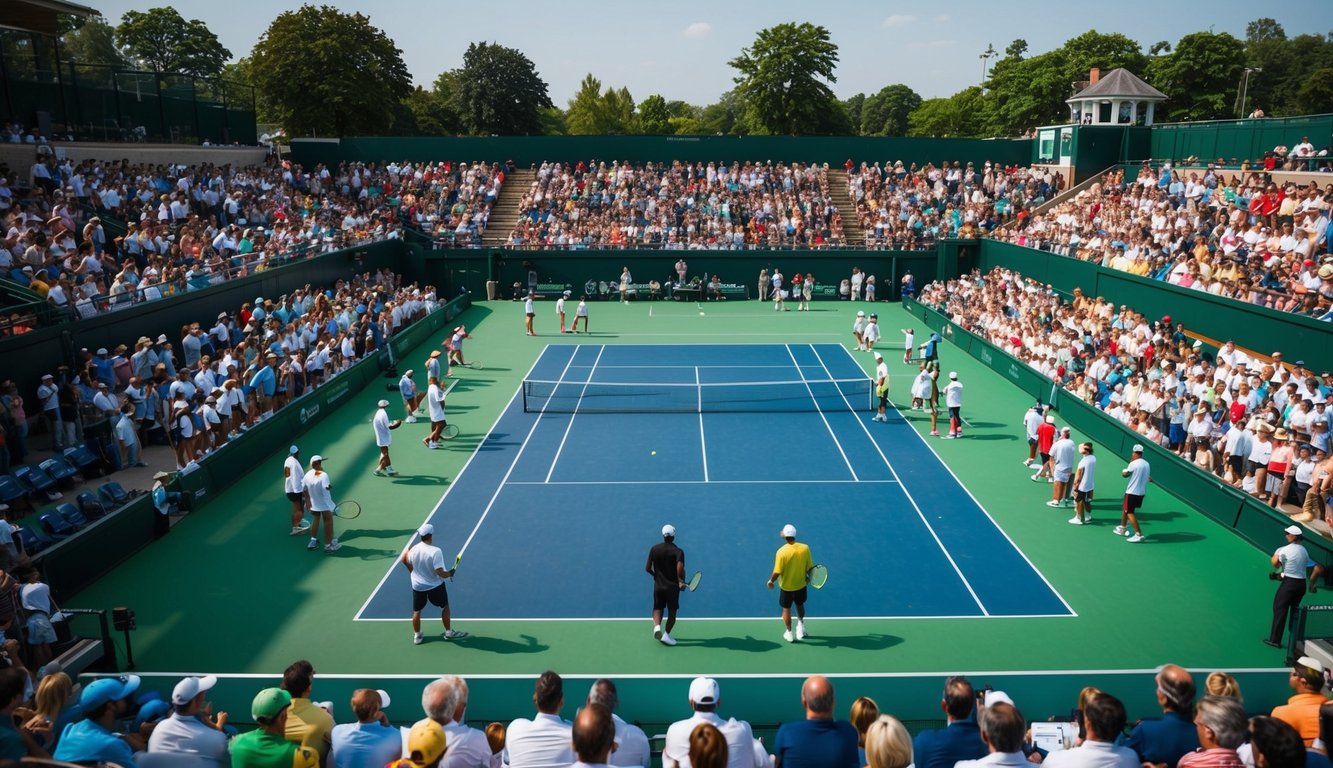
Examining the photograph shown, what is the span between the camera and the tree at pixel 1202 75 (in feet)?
228

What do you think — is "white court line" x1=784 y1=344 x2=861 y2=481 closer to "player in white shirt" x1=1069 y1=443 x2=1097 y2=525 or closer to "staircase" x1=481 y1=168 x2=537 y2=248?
"player in white shirt" x1=1069 y1=443 x2=1097 y2=525

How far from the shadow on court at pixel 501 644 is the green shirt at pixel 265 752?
6.02 meters

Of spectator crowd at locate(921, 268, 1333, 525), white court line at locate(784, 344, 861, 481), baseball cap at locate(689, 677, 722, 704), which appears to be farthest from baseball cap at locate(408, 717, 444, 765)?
spectator crowd at locate(921, 268, 1333, 525)

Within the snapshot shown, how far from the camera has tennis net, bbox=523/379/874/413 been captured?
23812mm

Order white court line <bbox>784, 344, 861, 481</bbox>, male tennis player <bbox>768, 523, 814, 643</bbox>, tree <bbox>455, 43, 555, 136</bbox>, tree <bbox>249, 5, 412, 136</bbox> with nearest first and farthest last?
male tennis player <bbox>768, 523, 814, 643</bbox> → white court line <bbox>784, 344, 861, 481</bbox> → tree <bbox>249, 5, 412, 136</bbox> → tree <bbox>455, 43, 555, 136</bbox>

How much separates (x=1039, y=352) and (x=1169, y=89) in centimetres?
5928

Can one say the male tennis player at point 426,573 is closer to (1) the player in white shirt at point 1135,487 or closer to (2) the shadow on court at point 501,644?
(2) the shadow on court at point 501,644

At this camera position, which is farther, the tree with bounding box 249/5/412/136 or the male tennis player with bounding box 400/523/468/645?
the tree with bounding box 249/5/412/136

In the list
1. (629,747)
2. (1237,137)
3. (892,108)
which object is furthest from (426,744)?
(892,108)

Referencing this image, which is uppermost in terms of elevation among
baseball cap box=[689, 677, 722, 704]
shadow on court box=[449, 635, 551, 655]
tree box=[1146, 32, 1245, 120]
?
tree box=[1146, 32, 1245, 120]

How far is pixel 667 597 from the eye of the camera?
1189cm

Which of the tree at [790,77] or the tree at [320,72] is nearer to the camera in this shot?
the tree at [320,72]

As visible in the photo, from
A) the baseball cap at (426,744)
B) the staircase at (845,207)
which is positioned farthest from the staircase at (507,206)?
the baseball cap at (426,744)

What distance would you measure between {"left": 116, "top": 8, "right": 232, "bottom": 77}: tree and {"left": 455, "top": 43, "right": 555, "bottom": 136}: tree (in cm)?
2891
